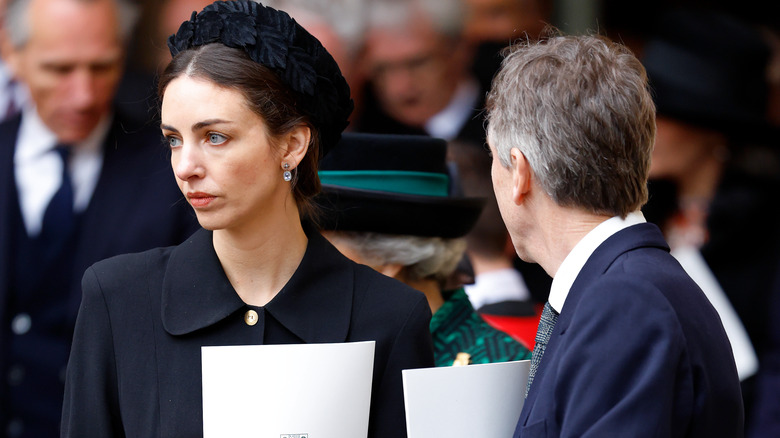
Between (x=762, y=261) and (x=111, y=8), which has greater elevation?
(x=111, y=8)

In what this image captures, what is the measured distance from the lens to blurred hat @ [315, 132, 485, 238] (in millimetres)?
2797

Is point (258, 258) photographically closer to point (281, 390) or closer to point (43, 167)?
point (281, 390)

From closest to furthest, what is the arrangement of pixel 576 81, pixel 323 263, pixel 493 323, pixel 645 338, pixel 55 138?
pixel 645 338 < pixel 576 81 < pixel 323 263 < pixel 493 323 < pixel 55 138

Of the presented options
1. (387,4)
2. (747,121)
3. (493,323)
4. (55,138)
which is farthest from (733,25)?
(55,138)

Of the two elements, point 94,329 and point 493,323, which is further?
point 493,323

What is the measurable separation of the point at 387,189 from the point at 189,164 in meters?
1.01

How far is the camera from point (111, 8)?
3.82 metres

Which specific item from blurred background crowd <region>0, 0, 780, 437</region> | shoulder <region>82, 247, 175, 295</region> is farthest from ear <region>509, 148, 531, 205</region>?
blurred background crowd <region>0, 0, 780, 437</region>

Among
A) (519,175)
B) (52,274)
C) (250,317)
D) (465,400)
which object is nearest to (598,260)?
(519,175)

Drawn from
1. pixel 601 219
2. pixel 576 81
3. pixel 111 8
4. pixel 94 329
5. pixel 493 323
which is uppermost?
pixel 111 8

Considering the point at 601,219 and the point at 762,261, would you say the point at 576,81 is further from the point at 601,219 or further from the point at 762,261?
the point at 762,261

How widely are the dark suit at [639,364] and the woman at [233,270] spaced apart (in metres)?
0.51

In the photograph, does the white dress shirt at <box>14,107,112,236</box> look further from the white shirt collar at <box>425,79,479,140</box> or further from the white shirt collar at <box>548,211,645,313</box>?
the white shirt collar at <box>548,211,645,313</box>

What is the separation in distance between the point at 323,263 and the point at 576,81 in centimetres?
72
